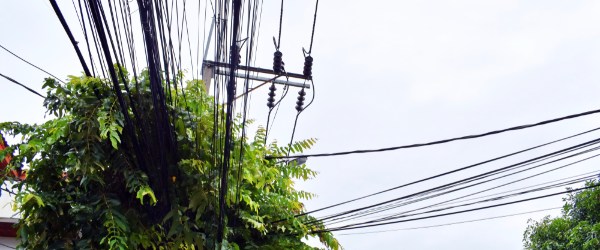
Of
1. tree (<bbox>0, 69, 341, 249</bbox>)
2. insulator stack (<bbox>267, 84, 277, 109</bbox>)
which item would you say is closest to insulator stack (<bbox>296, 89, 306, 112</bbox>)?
insulator stack (<bbox>267, 84, 277, 109</bbox>)

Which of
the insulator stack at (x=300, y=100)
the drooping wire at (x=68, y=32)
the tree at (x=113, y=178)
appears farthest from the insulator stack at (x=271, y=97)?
the drooping wire at (x=68, y=32)

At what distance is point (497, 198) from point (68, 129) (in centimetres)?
317

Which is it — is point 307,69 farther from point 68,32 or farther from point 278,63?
point 68,32

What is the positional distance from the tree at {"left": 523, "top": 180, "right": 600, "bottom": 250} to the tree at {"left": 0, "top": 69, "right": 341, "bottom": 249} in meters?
6.80

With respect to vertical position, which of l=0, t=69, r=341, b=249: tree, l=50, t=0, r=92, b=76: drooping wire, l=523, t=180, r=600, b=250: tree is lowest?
l=0, t=69, r=341, b=249: tree

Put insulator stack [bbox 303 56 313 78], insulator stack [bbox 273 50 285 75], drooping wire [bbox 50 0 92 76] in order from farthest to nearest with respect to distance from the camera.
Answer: insulator stack [bbox 303 56 313 78] < insulator stack [bbox 273 50 285 75] < drooping wire [bbox 50 0 92 76]

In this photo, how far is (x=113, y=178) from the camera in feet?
14.5

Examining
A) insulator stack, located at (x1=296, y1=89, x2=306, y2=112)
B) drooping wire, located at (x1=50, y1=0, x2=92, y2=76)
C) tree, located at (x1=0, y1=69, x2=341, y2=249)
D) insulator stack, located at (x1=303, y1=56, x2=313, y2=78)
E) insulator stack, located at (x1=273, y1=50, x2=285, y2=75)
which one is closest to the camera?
drooping wire, located at (x1=50, y1=0, x2=92, y2=76)

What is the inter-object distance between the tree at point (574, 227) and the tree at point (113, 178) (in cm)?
680

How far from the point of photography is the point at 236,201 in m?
4.49

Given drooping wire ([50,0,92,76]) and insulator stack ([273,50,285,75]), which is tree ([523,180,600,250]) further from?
drooping wire ([50,0,92,76])

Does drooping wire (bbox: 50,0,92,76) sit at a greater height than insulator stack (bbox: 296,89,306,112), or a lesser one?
lesser

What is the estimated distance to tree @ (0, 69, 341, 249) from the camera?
4109 millimetres

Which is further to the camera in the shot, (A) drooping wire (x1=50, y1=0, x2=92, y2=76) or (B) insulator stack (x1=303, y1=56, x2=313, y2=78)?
(B) insulator stack (x1=303, y1=56, x2=313, y2=78)
